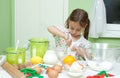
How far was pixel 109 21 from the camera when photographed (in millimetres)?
2613

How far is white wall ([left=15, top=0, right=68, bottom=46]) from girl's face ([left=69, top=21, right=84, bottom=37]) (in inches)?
24.1

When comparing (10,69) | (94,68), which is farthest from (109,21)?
(10,69)

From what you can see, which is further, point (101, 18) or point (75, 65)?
point (101, 18)

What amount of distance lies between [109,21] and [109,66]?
1.29 m

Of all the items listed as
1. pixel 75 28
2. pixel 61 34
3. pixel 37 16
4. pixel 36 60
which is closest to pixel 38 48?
pixel 36 60

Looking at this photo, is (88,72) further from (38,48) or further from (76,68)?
(38,48)

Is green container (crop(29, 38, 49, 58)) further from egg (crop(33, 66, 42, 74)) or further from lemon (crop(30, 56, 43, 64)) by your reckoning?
egg (crop(33, 66, 42, 74))

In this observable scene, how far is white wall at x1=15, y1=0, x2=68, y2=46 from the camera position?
8.27 feet

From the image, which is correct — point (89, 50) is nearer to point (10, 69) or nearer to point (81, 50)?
point (81, 50)

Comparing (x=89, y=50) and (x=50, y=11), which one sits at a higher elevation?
(x=50, y=11)

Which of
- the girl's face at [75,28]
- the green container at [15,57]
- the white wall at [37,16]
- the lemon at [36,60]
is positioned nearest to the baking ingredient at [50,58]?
the lemon at [36,60]

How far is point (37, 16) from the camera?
8.42 ft

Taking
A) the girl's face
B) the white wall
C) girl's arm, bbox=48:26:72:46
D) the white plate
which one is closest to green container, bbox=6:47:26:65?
girl's arm, bbox=48:26:72:46

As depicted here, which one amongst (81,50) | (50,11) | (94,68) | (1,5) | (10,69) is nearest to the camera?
(10,69)
